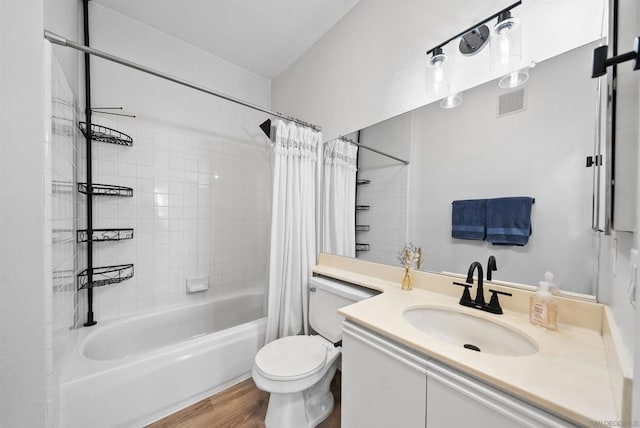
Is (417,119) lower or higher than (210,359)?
higher

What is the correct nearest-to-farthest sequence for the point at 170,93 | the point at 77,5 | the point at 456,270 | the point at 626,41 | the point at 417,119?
the point at 626,41 → the point at 456,270 → the point at 417,119 → the point at 77,5 → the point at 170,93

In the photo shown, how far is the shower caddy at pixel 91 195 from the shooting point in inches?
65.1

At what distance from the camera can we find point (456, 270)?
119 centimetres

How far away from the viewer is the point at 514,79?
1000mm

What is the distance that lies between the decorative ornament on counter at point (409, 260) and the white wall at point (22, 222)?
1.58m

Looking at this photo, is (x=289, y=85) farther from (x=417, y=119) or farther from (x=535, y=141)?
(x=535, y=141)

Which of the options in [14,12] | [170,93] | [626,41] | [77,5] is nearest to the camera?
[626,41]

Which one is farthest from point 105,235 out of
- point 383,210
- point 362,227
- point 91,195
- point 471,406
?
point 471,406

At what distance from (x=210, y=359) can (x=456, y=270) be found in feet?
5.16

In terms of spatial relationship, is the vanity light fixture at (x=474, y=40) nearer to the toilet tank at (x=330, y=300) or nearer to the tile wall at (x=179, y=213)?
the toilet tank at (x=330, y=300)

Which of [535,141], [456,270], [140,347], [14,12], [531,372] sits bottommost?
[140,347]

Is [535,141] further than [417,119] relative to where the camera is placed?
No

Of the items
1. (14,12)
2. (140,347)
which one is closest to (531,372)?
(14,12)

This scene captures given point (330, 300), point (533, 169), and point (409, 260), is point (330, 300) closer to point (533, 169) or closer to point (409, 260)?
point (409, 260)
